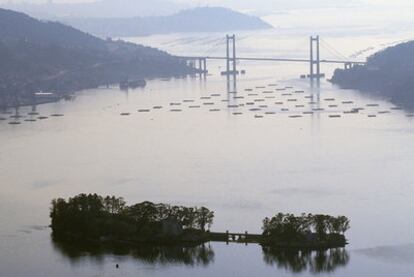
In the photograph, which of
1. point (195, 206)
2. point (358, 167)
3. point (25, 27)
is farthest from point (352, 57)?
point (195, 206)

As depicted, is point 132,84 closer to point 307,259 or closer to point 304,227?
point 304,227

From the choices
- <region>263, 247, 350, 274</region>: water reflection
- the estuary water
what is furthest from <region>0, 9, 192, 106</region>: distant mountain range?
<region>263, 247, 350, 274</region>: water reflection

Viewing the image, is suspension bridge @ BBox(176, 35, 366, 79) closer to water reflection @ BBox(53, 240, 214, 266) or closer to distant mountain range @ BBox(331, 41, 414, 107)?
distant mountain range @ BBox(331, 41, 414, 107)

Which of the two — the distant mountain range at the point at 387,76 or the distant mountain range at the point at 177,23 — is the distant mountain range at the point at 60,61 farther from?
the distant mountain range at the point at 177,23

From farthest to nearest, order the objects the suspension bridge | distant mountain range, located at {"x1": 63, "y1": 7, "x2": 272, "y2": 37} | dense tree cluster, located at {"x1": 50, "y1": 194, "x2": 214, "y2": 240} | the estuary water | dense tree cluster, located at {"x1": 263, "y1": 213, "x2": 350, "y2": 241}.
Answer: distant mountain range, located at {"x1": 63, "y1": 7, "x2": 272, "y2": 37} < the suspension bridge < dense tree cluster, located at {"x1": 50, "y1": 194, "x2": 214, "y2": 240} < dense tree cluster, located at {"x1": 263, "y1": 213, "x2": 350, "y2": 241} < the estuary water

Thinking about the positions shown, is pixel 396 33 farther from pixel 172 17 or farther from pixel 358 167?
pixel 358 167

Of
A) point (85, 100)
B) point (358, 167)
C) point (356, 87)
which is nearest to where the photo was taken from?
point (358, 167)

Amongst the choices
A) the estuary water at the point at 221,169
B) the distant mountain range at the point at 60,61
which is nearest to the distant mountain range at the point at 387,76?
the estuary water at the point at 221,169

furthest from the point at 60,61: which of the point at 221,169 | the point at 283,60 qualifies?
the point at 221,169
